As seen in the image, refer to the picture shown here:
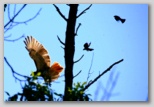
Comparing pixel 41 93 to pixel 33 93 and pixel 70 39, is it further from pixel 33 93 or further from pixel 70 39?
pixel 70 39

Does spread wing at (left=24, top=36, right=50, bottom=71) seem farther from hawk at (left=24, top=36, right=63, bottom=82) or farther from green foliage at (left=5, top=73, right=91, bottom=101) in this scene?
green foliage at (left=5, top=73, right=91, bottom=101)

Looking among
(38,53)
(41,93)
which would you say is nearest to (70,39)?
(38,53)

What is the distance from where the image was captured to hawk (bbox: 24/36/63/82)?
2.84 meters

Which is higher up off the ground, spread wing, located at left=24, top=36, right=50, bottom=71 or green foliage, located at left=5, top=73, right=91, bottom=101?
spread wing, located at left=24, top=36, right=50, bottom=71

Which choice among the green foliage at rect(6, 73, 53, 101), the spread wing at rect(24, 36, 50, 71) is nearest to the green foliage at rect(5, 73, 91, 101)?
the green foliage at rect(6, 73, 53, 101)

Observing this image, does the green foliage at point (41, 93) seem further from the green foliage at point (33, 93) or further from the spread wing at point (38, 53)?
the spread wing at point (38, 53)

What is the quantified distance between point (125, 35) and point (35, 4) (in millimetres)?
733

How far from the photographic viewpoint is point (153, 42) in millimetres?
2834

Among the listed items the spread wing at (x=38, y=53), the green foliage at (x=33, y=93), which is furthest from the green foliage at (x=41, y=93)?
the spread wing at (x=38, y=53)

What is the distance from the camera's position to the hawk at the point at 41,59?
9.31 feet

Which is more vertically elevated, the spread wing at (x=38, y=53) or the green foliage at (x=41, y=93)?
the spread wing at (x=38, y=53)

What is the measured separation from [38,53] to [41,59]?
5 cm

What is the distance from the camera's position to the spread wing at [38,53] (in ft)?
9.32

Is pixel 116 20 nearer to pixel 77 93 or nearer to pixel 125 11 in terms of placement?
pixel 125 11
